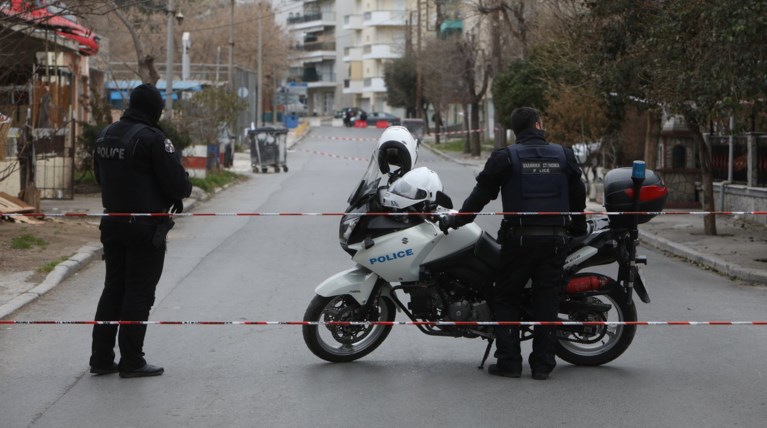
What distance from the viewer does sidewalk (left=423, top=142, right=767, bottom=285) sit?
520 inches

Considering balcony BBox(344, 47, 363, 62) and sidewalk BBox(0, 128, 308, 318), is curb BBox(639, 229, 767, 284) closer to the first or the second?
sidewalk BBox(0, 128, 308, 318)

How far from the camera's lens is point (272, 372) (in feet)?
24.6

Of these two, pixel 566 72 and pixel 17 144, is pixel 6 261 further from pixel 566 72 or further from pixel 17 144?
pixel 566 72

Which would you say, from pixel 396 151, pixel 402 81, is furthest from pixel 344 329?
pixel 402 81

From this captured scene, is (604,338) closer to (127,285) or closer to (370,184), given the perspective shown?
(370,184)

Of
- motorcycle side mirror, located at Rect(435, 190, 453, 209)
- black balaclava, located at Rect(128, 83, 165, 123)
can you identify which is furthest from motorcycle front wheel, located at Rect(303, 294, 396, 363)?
black balaclava, located at Rect(128, 83, 165, 123)

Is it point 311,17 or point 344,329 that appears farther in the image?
point 311,17

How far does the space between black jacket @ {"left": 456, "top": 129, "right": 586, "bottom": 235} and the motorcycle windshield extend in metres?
0.71

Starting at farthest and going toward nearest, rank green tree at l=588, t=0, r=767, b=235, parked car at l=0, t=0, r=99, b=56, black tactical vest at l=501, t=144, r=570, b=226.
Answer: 1. parked car at l=0, t=0, r=99, b=56
2. green tree at l=588, t=0, r=767, b=235
3. black tactical vest at l=501, t=144, r=570, b=226

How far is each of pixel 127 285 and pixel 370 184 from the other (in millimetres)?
1812

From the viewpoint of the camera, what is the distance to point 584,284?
24.6 ft

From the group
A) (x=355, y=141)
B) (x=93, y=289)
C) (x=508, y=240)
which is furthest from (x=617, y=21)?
(x=355, y=141)

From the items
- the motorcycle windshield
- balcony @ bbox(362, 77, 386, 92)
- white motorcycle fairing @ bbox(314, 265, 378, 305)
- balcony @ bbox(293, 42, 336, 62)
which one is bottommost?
white motorcycle fairing @ bbox(314, 265, 378, 305)

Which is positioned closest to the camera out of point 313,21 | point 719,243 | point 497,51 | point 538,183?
point 538,183
